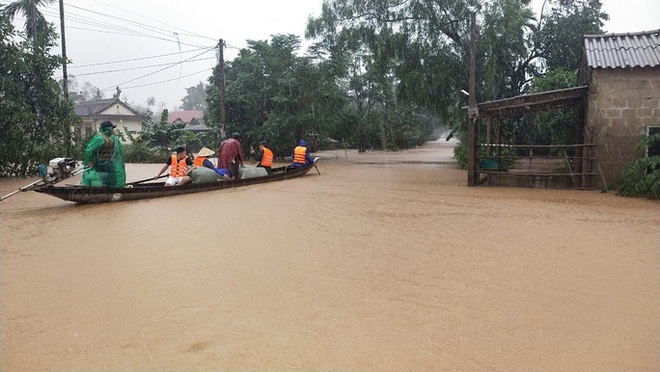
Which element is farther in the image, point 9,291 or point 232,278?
point 232,278

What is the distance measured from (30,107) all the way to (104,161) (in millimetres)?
9543

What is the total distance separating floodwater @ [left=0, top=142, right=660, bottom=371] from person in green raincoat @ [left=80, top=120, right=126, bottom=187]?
124 cm

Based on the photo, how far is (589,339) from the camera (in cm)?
385

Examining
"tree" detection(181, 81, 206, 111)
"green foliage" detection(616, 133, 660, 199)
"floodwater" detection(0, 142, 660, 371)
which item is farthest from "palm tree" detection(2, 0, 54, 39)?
"tree" detection(181, 81, 206, 111)

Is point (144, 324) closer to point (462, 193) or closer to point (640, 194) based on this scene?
point (462, 193)

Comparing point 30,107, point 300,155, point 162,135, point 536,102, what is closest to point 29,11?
point 162,135

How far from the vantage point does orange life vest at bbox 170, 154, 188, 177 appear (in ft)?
39.9

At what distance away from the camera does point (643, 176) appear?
1106 centimetres

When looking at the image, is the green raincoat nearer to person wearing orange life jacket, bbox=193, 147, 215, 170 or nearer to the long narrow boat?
the long narrow boat

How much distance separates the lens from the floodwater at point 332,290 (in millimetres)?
3654

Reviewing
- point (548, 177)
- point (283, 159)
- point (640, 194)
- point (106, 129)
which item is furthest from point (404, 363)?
point (283, 159)

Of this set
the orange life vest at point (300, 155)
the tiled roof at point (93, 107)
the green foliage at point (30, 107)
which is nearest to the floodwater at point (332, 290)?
the orange life vest at point (300, 155)

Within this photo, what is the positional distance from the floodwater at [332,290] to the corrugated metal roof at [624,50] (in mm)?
4316

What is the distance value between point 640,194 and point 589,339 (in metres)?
8.79
